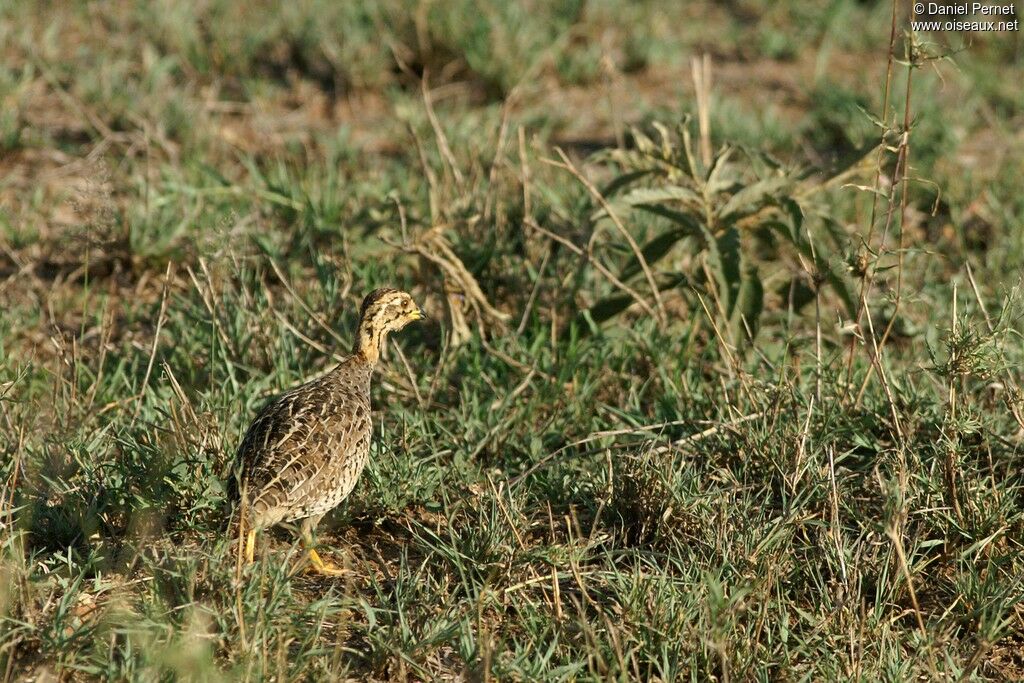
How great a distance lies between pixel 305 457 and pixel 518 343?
194 cm

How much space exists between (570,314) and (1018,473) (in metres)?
2.52

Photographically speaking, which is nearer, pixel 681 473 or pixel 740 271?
pixel 681 473

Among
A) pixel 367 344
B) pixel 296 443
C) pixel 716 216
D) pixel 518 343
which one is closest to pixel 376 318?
pixel 367 344

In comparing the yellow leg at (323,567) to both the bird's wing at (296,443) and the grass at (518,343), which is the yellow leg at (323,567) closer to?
the grass at (518,343)

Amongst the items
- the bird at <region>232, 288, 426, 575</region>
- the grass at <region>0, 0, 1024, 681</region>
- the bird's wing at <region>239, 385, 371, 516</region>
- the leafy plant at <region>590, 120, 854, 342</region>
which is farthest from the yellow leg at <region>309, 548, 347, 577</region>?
the leafy plant at <region>590, 120, 854, 342</region>

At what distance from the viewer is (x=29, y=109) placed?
916 cm

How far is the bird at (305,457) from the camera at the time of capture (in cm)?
506

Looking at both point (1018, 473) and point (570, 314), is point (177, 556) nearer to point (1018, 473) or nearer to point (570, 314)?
point (570, 314)

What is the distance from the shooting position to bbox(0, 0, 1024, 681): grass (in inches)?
194

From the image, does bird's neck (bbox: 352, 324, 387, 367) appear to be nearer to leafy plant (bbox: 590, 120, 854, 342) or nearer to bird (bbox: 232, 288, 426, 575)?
bird (bbox: 232, 288, 426, 575)

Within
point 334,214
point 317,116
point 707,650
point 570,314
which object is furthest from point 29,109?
point 707,650

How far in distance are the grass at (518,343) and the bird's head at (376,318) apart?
0.16 meters

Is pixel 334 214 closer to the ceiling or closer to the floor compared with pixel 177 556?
closer to the ceiling

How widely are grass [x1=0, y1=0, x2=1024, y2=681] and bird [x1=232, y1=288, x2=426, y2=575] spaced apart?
0.18 m
